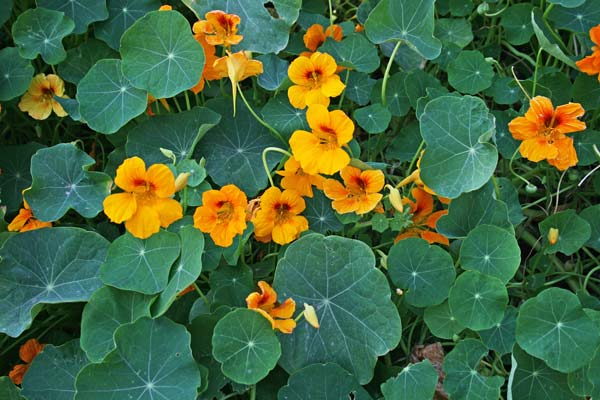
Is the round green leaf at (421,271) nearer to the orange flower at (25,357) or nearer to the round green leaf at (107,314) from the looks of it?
the round green leaf at (107,314)

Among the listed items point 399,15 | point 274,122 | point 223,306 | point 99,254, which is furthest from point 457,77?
point 99,254

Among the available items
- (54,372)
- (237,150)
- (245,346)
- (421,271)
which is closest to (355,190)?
(421,271)

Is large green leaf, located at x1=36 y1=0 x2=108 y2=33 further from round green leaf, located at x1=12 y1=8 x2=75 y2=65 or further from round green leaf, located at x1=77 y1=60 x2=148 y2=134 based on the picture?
round green leaf, located at x1=77 y1=60 x2=148 y2=134

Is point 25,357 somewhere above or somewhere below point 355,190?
below

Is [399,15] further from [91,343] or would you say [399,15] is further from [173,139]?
[91,343]

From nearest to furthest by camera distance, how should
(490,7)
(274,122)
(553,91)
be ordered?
(274,122), (553,91), (490,7)

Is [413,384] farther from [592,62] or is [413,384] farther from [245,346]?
[592,62]
